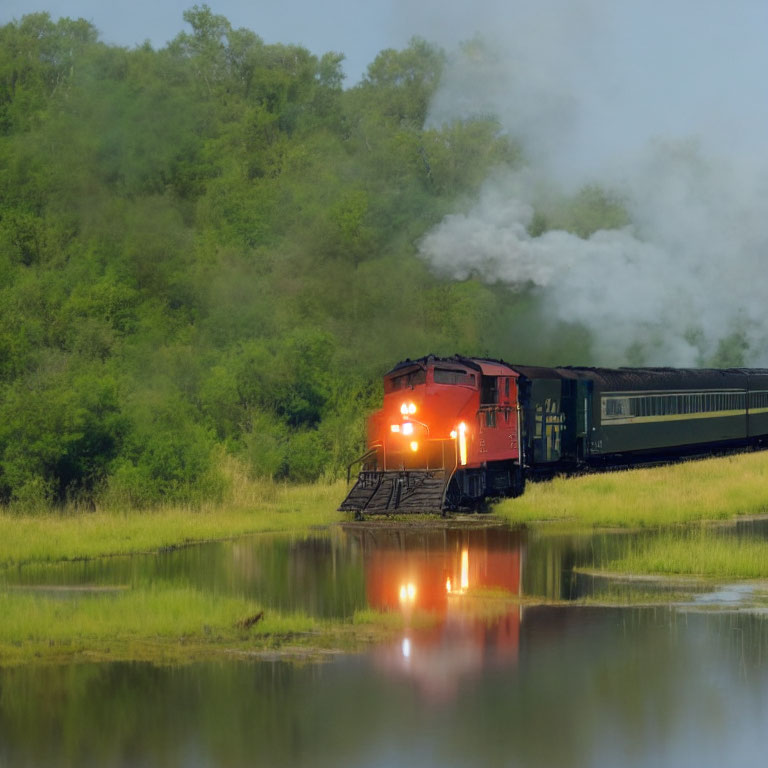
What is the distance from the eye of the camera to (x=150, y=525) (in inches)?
1182

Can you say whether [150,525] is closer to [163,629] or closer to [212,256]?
[163,629]

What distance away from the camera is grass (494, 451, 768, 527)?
32.5 meters

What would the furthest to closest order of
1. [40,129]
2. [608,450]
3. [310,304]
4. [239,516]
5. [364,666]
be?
[40,129] → [310,304] → [608,450] → [239,516] → [364,666]

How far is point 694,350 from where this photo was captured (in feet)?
222

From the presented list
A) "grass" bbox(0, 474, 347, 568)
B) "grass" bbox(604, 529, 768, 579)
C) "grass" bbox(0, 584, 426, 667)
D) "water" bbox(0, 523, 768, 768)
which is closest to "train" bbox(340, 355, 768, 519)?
"grass" bbox(0, 474, 347, 568)

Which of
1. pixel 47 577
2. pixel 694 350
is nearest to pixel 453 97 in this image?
pixel 694 350

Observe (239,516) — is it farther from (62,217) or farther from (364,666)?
(62,217)

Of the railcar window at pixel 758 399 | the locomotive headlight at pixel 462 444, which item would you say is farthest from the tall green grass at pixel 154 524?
the railcar window at pixel 758 399

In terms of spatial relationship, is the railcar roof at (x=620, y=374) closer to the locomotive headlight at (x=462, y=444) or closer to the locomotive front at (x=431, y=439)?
the locomotive front at (x=431, y=439)

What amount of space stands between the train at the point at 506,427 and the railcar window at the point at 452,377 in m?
0.02

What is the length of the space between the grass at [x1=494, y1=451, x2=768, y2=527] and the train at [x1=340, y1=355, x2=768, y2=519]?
92cm

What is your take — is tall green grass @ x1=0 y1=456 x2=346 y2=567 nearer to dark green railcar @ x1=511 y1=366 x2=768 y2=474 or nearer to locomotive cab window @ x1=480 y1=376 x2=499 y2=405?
locomotive cab window @ x1=480 y1=376 x2=499 y2=405

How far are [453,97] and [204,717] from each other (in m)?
68.7

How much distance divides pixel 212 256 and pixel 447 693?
170ft
